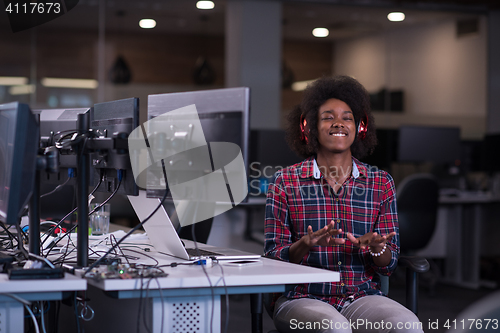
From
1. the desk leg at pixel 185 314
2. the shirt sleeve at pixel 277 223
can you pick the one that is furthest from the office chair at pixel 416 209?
the desk leg at pixel 185 314

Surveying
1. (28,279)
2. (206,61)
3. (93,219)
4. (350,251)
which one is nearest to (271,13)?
(206,61)

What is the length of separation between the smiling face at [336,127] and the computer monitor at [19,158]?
3.26 ft

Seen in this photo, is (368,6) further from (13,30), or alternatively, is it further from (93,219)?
(93,219)

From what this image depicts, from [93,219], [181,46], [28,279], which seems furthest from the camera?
[181,46]

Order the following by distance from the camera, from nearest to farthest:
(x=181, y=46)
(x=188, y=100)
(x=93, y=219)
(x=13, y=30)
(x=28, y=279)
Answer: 1. (x=28, y=279)
2. (x=188, y=100)
3. (x=93, y=219)
4. (x=13, y=30)
5. (x=181, y=46)

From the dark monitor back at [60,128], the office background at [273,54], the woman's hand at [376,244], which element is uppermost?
the office background at [273,54]

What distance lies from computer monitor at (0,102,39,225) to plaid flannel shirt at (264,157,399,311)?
0.84m

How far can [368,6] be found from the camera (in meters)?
6.45

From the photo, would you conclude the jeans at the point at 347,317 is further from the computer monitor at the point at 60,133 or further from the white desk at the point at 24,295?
the computer monitor at the point at 60,133

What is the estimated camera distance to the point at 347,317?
1.73m

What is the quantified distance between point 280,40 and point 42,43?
257 centimetres

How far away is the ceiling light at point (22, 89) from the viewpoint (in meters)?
5.81

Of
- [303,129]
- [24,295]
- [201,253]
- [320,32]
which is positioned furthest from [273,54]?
[24,295]

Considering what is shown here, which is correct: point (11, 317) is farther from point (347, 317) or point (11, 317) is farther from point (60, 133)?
point (347, 317)
